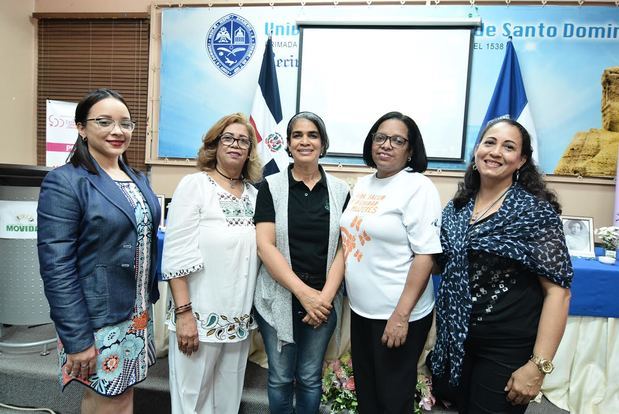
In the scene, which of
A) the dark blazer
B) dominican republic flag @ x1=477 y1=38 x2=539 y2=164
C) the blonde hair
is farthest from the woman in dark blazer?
dominican republic flag @ x1=477 y1=38 x2=539 y2=164

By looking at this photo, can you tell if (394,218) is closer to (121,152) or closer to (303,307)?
(303,307)

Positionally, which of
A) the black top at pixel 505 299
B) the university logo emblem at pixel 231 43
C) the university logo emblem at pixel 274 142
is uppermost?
the university logo emblem at pixel 231 43

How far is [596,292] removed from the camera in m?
1.88

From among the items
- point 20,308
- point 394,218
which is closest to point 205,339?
point 394,218

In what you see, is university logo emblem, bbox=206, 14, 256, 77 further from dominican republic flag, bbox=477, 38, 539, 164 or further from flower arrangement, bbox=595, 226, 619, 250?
flower arrangement, bbox=595, 226, 619, 250

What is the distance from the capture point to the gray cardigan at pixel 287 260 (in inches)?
56.6

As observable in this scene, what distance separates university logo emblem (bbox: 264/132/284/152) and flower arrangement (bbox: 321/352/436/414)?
5.98 feet

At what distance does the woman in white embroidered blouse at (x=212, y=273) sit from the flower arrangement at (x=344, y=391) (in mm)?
583

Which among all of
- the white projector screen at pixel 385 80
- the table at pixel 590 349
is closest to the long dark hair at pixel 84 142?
the table at pixel 590 349

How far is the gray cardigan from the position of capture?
144 centimetres

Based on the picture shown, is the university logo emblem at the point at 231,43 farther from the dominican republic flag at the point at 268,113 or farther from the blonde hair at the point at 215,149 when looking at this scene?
the blonde hair at the point at 215,149

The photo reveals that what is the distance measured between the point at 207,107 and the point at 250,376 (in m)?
2.33

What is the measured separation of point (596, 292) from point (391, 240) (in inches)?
54.0

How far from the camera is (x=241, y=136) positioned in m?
1.51
